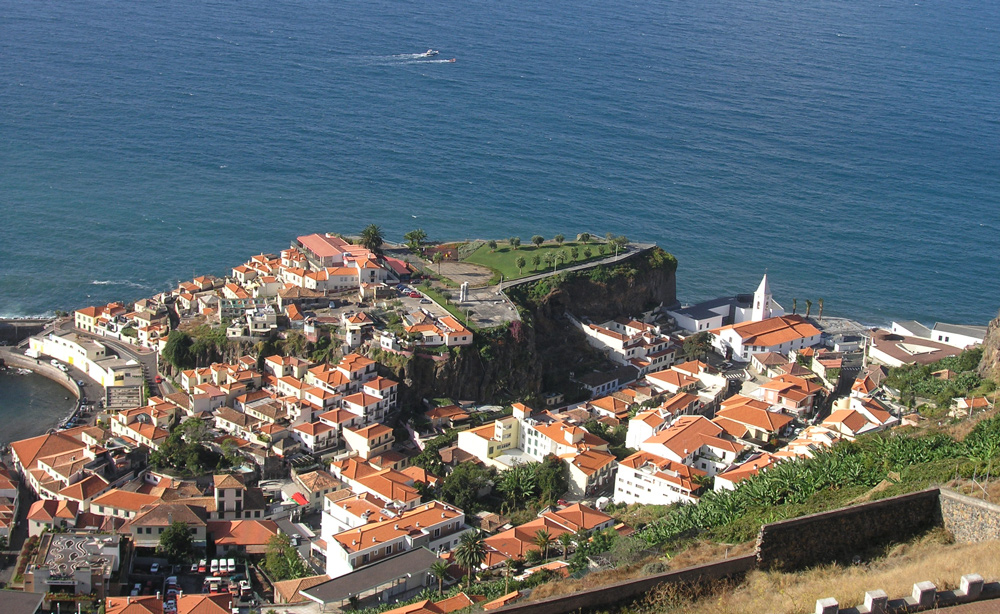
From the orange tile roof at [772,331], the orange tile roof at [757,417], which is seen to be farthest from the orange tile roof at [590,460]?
the orange tile roof at [772,331]

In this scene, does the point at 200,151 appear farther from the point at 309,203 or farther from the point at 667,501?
the point at 667,501

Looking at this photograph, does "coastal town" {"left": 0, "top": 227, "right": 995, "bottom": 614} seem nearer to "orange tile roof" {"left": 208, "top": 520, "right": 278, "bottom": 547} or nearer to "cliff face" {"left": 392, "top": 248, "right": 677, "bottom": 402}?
"orange tile roof" {"left": 208, "top": 520, "right": 278, "bottom": 547}

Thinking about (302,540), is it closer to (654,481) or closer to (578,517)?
(578,517)

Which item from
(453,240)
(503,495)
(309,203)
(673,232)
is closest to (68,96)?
(309,203)

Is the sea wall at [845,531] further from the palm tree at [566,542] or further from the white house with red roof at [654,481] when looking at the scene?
the white house with red roof at [654,481]

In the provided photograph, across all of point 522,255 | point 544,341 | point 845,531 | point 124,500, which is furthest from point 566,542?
point 522,255

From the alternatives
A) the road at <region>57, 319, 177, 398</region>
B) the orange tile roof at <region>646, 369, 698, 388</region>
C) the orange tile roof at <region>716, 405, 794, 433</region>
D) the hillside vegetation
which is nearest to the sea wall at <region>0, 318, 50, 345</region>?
the road at <region>57, 319, 177, 398</region>
